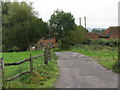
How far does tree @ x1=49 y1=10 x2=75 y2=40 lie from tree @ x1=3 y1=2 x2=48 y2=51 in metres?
3.30

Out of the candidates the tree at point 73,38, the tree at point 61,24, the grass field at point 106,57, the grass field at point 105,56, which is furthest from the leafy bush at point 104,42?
the grass field at point 105,56

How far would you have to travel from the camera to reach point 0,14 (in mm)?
48719

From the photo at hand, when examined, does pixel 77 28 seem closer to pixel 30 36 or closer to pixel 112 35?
pixel 30 36

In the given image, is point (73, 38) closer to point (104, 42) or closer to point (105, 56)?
point (104, 42)

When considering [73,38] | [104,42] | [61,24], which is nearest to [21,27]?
[61,24]

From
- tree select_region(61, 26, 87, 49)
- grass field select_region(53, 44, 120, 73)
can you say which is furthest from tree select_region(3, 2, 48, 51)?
grass field select_region(53, 44, 120, 73)

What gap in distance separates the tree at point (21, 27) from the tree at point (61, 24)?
3302mm

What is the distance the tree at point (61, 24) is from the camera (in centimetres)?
4747

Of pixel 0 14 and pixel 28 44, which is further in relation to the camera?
pixel 0 14

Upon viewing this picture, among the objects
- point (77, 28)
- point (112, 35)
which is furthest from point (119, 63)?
point (112, 35)

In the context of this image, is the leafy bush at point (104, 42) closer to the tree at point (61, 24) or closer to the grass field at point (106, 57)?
the tree at point (61, 24)

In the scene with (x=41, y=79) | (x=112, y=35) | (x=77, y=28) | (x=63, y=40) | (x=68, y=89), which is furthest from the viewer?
(x=112, y=35)

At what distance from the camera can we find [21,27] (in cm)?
3988

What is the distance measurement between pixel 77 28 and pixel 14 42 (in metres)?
15.6
